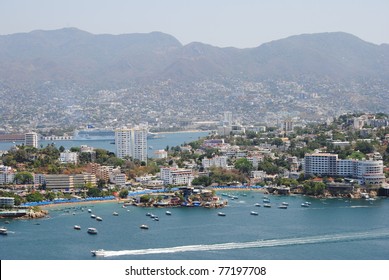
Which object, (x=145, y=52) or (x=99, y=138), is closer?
(x=99, y=138)

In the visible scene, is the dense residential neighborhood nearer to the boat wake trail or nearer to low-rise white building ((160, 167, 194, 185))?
low-rise white building ((160, 167, 194, 185))

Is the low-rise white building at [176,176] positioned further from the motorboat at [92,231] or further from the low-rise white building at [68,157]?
the motorboat at [92,231]

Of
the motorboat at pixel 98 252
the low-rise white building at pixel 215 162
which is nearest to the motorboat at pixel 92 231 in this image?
the motorboat at pixel 98 252

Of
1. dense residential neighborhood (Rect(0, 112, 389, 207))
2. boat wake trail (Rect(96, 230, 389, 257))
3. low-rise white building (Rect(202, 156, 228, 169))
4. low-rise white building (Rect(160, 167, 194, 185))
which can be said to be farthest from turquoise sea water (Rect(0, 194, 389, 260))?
low-rise white building (Rect(202, 156, 228, 169))

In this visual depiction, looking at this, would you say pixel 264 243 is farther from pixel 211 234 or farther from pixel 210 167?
pixel 210 167

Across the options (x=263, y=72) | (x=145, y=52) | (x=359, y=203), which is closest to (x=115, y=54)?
(x=145, y=52)

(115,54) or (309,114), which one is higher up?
(115,54)

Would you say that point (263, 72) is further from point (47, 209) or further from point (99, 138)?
point (47, 209)
